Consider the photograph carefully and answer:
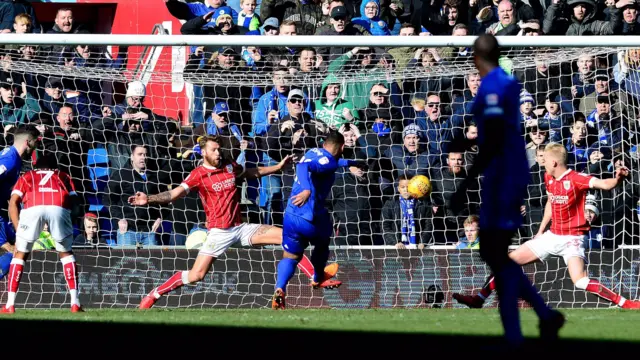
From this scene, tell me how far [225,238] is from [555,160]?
382 centimetres

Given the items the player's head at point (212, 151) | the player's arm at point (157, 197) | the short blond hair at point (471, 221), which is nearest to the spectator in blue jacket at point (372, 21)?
the short blond hair at point (471, 221)

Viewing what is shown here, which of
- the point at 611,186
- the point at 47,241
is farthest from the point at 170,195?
the point at 611,186

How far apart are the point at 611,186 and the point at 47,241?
7.23 m

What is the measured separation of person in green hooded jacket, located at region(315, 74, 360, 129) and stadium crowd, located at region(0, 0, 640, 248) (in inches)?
0.7

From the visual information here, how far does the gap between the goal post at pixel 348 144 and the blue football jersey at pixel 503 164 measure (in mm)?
6568

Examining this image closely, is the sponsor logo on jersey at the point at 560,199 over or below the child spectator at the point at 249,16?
below

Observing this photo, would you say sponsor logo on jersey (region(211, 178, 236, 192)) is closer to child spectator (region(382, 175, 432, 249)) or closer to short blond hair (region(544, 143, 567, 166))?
child spectator (region(382, 175, 432, 249))

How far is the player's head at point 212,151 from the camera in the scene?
12.3 m

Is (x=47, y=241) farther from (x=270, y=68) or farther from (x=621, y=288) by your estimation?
(x=621, y=288)

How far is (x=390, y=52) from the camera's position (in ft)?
46.7

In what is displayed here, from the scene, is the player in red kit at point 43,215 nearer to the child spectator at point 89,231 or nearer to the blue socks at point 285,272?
the child spectator at point 89,231

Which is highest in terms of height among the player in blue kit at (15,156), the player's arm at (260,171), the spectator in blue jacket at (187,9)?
the spectator in blue jacket at (187,9)

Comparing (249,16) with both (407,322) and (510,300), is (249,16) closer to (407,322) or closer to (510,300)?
(407,322)

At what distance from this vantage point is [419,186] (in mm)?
13062
